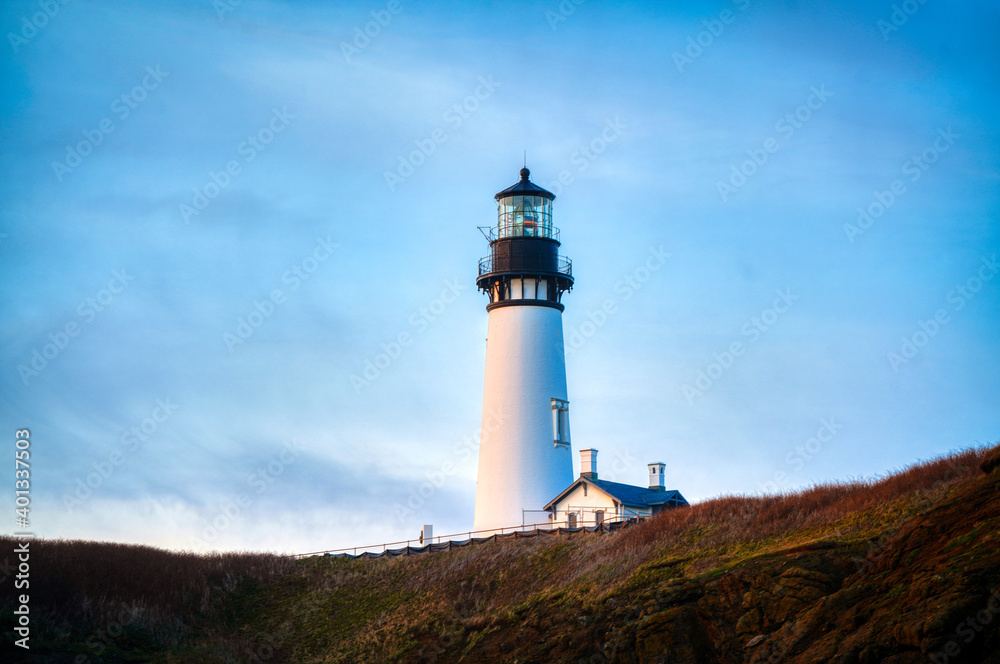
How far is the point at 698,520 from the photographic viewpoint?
2880cm

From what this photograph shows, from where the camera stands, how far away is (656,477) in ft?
141

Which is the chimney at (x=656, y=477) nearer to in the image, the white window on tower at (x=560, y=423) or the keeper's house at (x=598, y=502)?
the keeper's house at (x=598, y=502)

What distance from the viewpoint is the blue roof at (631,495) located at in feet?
130

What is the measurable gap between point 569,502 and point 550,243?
11.5 m

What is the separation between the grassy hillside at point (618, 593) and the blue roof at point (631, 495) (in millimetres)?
5260

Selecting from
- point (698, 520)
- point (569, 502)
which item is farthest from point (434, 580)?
point (698, 520)

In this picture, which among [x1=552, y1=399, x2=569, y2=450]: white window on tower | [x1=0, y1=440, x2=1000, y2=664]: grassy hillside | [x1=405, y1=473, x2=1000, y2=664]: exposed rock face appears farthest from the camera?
[x1=552, y1=399, x2=569, y2=450]: white window on tower

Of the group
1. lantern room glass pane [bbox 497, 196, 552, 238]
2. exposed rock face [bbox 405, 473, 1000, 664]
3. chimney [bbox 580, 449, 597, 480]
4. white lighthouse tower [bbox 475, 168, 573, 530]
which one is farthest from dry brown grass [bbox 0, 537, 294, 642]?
lantern room glass pane [bbox 497, 196, 552, 238]

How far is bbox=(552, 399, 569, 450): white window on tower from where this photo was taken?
4184cm

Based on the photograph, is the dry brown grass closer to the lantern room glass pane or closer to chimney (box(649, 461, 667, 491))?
chimney (box(649, 461, 667, 491))

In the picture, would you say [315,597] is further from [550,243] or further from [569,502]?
[550,243]

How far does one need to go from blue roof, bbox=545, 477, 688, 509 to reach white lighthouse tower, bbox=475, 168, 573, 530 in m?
1.47
